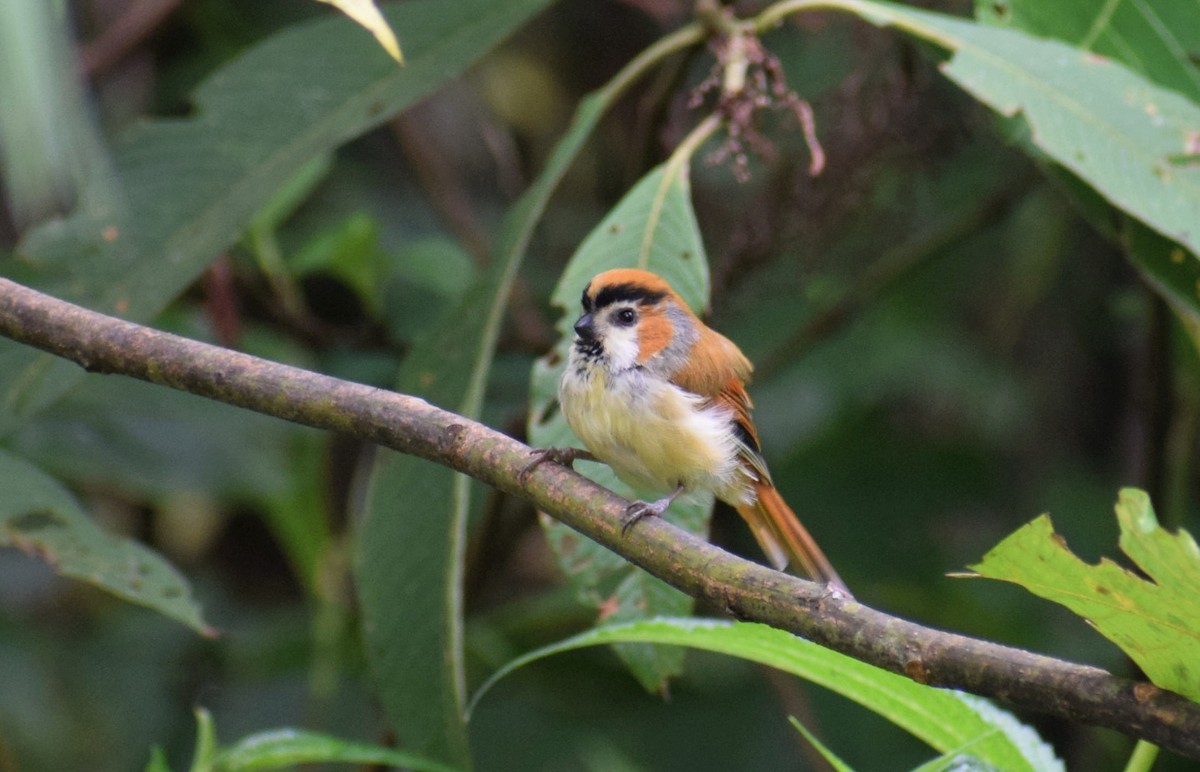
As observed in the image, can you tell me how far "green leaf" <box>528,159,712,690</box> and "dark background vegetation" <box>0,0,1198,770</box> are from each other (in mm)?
571

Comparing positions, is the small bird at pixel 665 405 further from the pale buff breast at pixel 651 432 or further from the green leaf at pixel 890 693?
the green leaf at pixel 890 693

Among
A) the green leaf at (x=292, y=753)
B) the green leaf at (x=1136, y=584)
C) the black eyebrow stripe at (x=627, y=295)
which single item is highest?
the black eyebrow stripe at (x=627, y=295)

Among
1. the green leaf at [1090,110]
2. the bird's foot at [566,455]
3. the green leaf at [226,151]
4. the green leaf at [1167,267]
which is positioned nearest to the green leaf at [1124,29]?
the green leaf at [1090,110]

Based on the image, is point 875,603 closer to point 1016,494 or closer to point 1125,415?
point 1016,494

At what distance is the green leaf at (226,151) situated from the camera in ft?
7.89

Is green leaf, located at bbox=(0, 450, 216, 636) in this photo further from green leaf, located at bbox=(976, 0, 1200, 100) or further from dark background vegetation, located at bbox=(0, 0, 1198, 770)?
green leaf, located at bbox=(976, 0, 1200, 100)

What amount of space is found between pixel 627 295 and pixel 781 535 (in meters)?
0.65

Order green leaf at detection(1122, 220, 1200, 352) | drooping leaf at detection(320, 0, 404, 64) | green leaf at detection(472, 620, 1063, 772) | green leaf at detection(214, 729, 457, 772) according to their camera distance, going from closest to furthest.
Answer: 1. drooping leaf at detection(320, 0, 404, 64)
2. green leaf at detection(472, 620, 1063, 772)
3. green leaf at detection(214, 729, 457, 772)
4. green leaf at detection(1122, 220, 1200, 352)

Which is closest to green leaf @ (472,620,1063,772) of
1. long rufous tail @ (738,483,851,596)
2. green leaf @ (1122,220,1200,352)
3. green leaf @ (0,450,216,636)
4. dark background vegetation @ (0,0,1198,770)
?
green leaf @ (0,450,216,636)

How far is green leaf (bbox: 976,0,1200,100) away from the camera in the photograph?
255 cm

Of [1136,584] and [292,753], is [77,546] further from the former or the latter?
[1136,584]

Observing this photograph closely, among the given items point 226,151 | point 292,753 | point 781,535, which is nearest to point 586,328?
point 781,535

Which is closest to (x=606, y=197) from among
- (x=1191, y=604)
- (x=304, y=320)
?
(x=304, y=320)

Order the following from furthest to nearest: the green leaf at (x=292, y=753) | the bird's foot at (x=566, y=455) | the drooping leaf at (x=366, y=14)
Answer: the bird's foot at (x=566, y=455) → the green leaf at (x=292, y=753) → the drooping leaf at (x=366, y=14)
